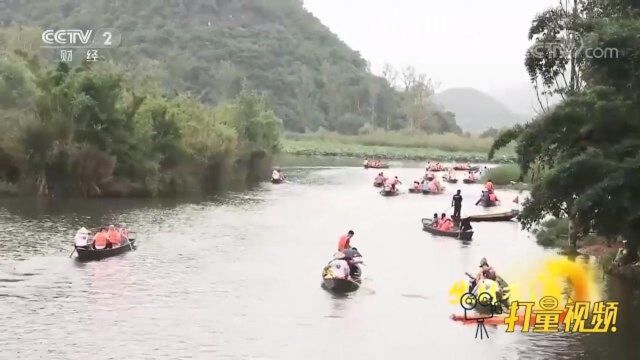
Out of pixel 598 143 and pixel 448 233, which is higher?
pixel 598 143

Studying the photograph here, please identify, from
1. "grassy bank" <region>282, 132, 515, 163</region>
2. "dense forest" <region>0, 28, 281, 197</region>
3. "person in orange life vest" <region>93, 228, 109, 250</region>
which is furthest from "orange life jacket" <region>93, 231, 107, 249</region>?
"grassy bank" <region>282, 132, 515, 163</region>

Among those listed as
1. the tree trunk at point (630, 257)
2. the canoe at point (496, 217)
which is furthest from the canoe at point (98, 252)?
the canoe at point (496, 217)

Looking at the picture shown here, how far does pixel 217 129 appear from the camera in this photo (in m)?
85.8

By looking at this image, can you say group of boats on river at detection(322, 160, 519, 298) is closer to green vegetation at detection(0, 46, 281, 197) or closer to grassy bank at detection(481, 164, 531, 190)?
grassy bank at detection(481, 164, 531, 190)

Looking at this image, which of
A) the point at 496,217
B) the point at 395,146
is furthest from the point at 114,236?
the point at 395,146

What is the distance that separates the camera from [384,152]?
472 feet

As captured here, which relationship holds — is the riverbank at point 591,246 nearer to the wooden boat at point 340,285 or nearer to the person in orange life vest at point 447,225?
the person in orange life vest at point 447,225

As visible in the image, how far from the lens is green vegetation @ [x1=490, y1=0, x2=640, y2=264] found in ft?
99.7

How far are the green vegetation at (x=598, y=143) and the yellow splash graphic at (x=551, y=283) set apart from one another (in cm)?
255

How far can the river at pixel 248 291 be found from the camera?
2692cm

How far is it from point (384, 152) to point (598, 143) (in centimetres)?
11024

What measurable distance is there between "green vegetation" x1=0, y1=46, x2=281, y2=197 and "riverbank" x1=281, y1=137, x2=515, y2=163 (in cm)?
5628

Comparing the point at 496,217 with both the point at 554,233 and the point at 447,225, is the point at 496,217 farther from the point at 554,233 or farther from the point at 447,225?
the point at 554,233

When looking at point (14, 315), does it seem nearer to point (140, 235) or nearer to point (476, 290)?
point (476, 290)
